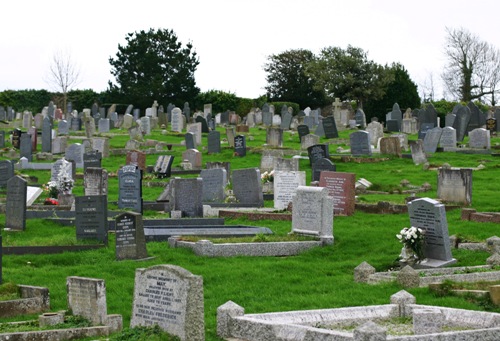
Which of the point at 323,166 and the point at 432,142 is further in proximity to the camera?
the point at 432,142

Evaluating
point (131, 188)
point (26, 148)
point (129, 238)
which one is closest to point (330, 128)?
point (26, 148)

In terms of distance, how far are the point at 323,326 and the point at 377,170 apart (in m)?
Answer: 22.2

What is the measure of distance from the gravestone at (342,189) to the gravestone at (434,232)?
5887 millimetres

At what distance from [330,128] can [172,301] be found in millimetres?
36634

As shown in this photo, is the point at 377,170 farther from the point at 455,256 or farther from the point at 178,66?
the point at 178,66

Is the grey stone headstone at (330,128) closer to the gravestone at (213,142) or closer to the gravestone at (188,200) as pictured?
the gravestone at (213,142)

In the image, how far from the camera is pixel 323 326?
515 inches

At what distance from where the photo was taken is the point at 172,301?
1222cm

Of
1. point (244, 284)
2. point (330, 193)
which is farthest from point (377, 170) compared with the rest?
point (244, 284)

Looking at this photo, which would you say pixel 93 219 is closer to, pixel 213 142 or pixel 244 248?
pixel 244 248

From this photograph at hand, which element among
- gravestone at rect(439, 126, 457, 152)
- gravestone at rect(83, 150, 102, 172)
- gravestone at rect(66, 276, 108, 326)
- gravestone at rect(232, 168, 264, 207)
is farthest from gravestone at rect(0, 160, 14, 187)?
gravestone at rect(66, 276, 108, 326)

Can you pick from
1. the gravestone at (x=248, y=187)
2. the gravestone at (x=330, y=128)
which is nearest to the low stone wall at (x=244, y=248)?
the gravestone at (x=248, y=187)

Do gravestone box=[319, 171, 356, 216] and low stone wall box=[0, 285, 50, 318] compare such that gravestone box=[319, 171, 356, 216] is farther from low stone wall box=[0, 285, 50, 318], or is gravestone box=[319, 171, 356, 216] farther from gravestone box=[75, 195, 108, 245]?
low stone wall box=[0, 285, 50, 318]

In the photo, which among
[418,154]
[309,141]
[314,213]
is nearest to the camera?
[314,213]
